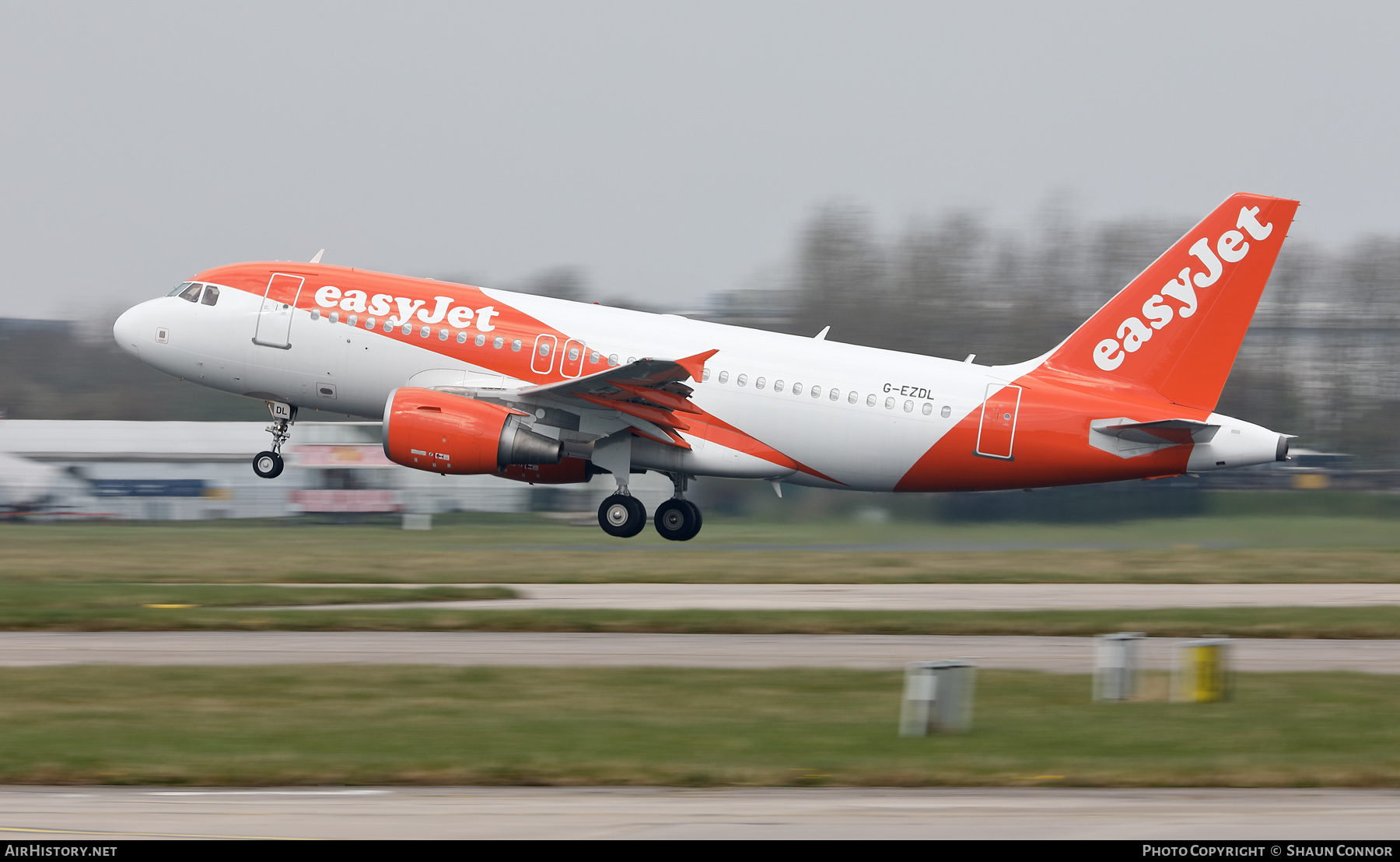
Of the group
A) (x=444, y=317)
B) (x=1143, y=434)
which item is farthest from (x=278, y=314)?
(x=1143, y=434)

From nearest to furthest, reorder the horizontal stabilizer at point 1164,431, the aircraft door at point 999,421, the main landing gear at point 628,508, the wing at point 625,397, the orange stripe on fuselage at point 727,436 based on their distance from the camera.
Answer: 1. the wing at point 625,397
2. the horizontal stabilizer at point 1164,431
3. the aircraft door at point 999,421
4. the orange stripe on fuselage at point 727,436
5. the main landing gear at point 628,508

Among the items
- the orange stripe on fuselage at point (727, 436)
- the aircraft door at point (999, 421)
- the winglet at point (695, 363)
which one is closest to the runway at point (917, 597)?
the aircraft door at point (999, 421)

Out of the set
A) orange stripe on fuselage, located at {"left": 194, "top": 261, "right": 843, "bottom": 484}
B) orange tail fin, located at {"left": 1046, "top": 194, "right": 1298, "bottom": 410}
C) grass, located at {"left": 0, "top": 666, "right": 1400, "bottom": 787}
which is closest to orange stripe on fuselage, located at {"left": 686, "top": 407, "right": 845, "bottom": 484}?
orange stripe on fuselage, located at {"left": 194, "top": 261, "right": 843, "bottom": 484}

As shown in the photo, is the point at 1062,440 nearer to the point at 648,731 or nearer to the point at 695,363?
the point at 695,363

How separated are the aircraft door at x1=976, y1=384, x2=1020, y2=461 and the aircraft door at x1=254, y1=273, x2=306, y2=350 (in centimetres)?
1486

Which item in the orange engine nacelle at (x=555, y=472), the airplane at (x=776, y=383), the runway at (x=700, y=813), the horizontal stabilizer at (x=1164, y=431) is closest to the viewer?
the runway at (x=700, y=813)

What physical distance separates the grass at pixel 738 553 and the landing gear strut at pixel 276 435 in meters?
2.17

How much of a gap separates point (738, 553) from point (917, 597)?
836 centimetres

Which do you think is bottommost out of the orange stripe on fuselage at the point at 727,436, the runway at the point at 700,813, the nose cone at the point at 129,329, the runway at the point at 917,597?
the runway at the point at 700,813

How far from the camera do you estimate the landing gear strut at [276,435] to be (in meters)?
31.9

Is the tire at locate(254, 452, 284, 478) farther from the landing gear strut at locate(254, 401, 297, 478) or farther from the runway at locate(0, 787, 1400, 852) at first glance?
the runway at locate(0, 787, 1400, 852)

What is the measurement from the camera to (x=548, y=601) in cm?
2531

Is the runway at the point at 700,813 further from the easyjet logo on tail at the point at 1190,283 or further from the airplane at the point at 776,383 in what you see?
the easyjet logo on tail at the point at 1190,283

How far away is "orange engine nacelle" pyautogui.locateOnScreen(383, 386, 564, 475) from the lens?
97.0ft
